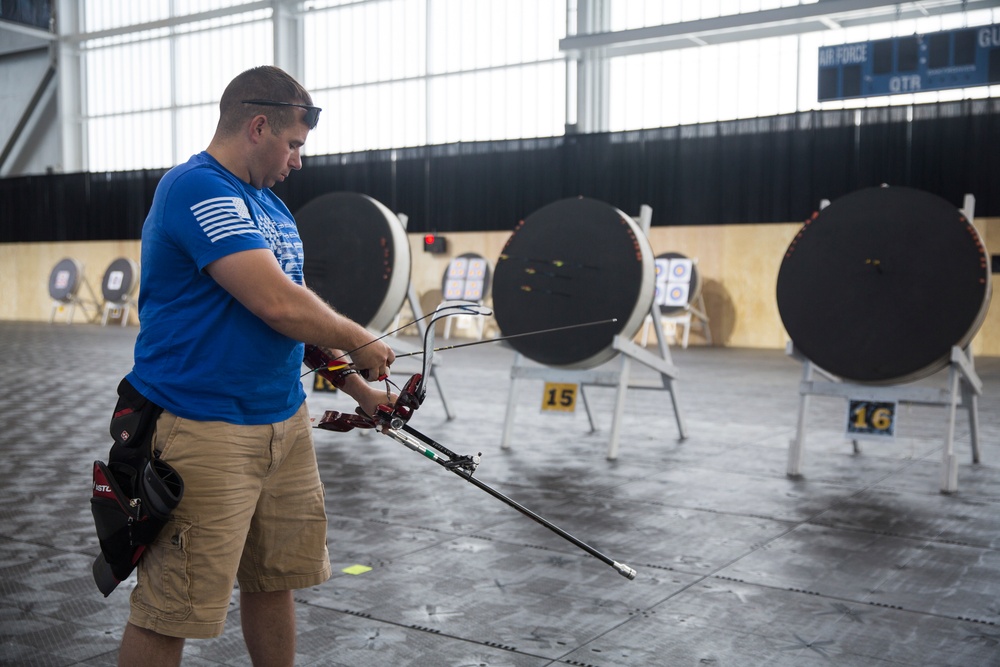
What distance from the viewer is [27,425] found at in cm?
560

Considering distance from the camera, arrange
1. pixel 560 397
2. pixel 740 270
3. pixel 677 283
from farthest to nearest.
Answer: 1. pixel 740 270
2. pixel 677 283
3. pixel 560 397

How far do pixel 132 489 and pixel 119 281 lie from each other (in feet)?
57.8

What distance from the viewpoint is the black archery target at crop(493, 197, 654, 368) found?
4.93 m

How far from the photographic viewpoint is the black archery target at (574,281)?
4.93 m

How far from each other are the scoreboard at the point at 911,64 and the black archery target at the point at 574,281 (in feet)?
23.3

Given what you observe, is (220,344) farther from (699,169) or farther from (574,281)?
(699,169)

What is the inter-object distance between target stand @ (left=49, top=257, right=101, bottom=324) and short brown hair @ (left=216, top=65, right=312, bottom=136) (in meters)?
18.6

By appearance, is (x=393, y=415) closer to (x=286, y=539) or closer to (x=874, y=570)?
(x=286, y=539)

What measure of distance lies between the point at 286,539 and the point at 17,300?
68.3 feet

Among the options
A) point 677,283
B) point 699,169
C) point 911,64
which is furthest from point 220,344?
point 699,169

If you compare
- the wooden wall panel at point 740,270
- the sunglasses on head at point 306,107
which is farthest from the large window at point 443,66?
the sunglasses on head at point 306,107

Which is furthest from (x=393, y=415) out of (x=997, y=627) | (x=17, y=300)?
(x=17, y=300)

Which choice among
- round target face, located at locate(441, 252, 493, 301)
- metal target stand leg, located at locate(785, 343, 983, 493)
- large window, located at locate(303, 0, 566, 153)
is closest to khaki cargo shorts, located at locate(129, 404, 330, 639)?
metal target stand leg, located at locate(785, 343, 983, 493)

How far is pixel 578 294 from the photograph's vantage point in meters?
5.03
